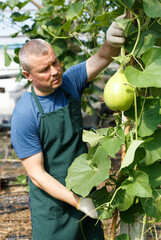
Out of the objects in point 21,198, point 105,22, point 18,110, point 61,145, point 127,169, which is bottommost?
point 21,198

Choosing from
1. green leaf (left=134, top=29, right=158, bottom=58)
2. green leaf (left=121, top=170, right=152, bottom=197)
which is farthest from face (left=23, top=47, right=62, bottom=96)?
green leaf (left=121, top=170, right=152, bottom=197)

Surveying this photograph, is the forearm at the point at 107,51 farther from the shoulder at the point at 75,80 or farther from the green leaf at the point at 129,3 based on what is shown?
the green leaf at the point at 129,3

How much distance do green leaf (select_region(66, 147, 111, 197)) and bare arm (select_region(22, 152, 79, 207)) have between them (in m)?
0.24

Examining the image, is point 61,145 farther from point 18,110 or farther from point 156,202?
point 156,202

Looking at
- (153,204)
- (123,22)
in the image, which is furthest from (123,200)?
(123,22)

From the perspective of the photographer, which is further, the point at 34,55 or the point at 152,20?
the point at 34,55

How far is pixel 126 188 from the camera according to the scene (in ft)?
2.33

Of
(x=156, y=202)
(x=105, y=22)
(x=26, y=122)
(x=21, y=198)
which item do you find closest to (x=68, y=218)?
(x=26, y=122)

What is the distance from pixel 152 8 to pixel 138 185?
0.39 m

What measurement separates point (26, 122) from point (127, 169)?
507 millimetres

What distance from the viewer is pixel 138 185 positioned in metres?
0.69

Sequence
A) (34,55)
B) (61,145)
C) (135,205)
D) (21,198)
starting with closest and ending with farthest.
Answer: (135,205), (34,55), (61,145), (21,198)

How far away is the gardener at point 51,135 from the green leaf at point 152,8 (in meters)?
0.41

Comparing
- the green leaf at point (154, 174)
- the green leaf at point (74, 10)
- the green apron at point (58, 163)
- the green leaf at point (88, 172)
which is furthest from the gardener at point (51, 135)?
the green leaf at point (154, 174)
